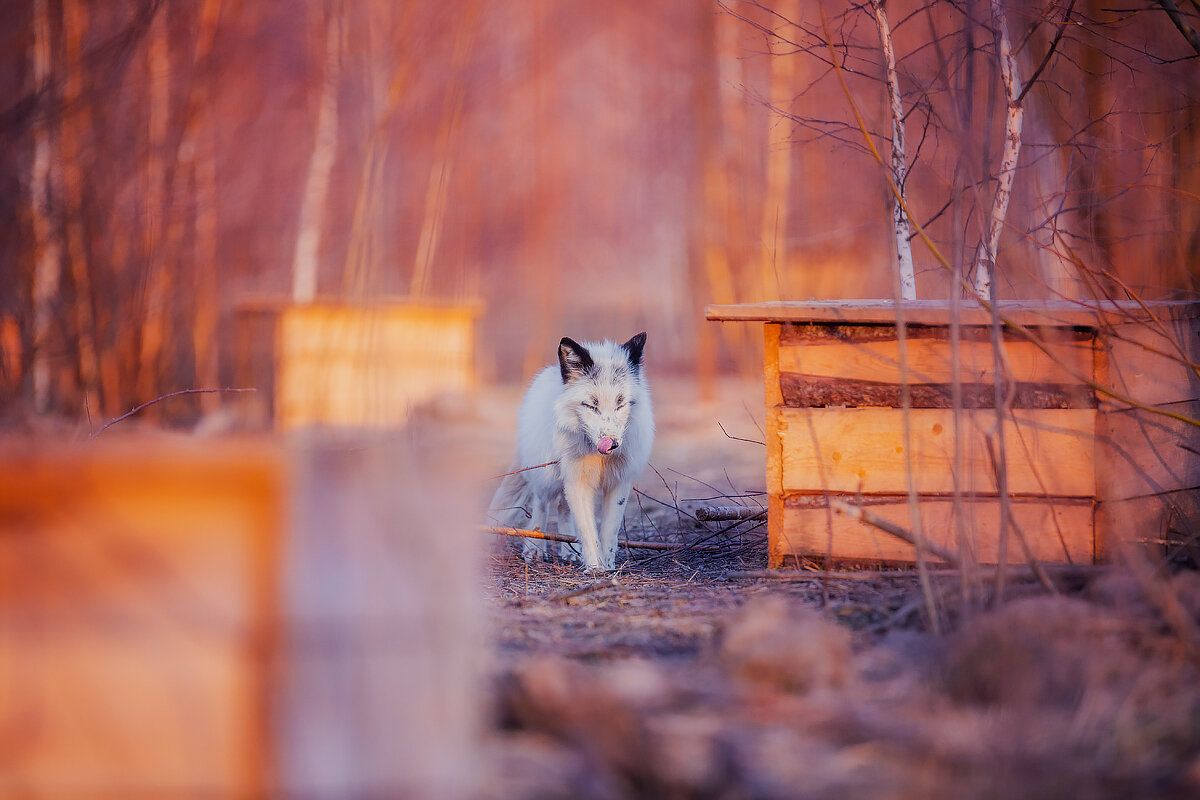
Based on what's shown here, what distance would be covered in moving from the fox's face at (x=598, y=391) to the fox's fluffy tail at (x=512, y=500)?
3.43 ft

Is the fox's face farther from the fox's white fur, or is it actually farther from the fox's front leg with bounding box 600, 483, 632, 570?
the fox's front leg with bounding box 600, 483, 632, 570

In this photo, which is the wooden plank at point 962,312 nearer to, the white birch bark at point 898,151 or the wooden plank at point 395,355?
the white birch bark at point 898,151

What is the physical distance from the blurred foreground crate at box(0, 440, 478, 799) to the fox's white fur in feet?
9.68

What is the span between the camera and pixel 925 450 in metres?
3.65

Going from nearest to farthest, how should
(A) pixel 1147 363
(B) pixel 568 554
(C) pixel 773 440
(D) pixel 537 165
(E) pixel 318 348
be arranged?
(A) pixel 1147 363, (C) pixel 773 440, (B) pixel 568 554, (E) pixel 318 348, (D) pixel 537 165

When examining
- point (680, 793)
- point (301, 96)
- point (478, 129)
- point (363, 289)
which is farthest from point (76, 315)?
point (478, 129)

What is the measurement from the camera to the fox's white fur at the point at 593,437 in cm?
478

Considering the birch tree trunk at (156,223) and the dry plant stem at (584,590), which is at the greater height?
the birch tree trunk at (156,223)

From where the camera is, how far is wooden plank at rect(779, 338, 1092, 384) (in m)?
3.57

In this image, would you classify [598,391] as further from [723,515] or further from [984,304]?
[984,304]

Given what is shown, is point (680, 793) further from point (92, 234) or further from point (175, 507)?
point (92, 234)

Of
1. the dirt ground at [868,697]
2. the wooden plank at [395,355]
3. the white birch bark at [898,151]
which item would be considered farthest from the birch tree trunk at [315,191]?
the dirt ground at [868,697]

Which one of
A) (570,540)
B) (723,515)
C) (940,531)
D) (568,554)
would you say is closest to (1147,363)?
(940,531)

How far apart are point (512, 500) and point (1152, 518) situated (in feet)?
11.5
